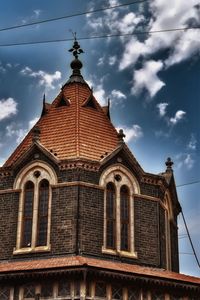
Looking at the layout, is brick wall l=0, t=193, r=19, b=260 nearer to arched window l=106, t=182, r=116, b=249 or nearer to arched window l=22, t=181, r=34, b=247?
arched window l=22, t=181, r=34, b=247

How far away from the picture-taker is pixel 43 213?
29.9 meters

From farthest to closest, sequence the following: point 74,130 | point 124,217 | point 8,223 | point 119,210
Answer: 1. point 74,130
2. point 124,217
3. point 119,210
4. point 8,223

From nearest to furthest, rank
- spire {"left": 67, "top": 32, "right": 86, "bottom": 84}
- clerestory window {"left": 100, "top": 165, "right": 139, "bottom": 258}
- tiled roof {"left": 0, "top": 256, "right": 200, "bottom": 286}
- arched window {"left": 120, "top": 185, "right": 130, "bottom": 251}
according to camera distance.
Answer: tiled roof {"left": 0, "top": 256, "right": 200, "bottom": 286}
clerestory window {"left": 100, "top": 165, "right": 139, "bottom": 258}
arched window {"left": 120, "top": 185, "right": 130, "bottom": 251}
spire {"left": 67, "top": 32, "right": 86, "bottom": 84}

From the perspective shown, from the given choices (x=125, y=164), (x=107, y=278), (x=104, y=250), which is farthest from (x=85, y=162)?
(x=107, y=278)

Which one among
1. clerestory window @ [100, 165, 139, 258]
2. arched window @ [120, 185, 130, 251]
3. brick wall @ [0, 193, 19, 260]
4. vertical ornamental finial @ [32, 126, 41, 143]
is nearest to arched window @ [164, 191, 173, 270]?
clerestory window @ [100, 165, 139, 258]

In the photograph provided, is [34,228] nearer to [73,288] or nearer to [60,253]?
[60,253]

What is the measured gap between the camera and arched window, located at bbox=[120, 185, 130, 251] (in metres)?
29.9

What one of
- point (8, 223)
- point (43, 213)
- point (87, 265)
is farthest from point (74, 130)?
point (87, 265)

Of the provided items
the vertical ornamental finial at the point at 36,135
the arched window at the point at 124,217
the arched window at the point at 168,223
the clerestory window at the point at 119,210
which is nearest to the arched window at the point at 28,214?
the vertical ornamental finial at the point at 36,135

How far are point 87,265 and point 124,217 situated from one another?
18.8 feet

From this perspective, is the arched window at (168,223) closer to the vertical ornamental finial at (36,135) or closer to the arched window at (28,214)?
the arched window at (28,214)

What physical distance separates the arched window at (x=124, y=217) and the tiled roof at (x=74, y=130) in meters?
2.15

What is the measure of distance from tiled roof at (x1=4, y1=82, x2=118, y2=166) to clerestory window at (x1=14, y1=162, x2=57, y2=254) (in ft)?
3.70

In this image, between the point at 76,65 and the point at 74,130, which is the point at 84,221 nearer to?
the point at 74,130
